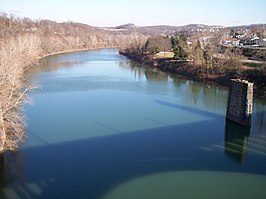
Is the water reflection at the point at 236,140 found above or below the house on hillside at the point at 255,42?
below

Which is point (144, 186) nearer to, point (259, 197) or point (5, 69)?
point (259, 197)

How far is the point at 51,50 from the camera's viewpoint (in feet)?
142

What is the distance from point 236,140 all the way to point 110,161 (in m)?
4.84

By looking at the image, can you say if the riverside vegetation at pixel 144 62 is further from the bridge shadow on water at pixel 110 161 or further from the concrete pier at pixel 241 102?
the concrete pier at pixel 241 102

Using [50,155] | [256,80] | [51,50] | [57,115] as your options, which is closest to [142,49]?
[51,50]

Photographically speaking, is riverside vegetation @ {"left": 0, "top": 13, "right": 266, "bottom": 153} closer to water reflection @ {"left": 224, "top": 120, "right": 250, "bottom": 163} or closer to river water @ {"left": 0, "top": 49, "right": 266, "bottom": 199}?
river water @ {"left": 0, "top": 49, "right": 266, "bottom": 199}

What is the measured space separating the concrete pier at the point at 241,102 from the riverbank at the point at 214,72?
5305mm

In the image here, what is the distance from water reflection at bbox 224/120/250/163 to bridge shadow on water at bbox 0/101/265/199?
0.34m

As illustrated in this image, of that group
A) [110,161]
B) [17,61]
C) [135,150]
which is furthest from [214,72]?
[110,161]

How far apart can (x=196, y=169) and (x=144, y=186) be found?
182 centimetres

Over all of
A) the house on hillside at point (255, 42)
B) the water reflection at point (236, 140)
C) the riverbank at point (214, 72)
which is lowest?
the water reflection at point (236, 140)

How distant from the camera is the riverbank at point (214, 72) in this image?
19.6 metres

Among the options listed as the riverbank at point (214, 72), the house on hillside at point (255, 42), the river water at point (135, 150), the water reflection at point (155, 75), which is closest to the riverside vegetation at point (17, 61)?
the river water at point (135, 150)

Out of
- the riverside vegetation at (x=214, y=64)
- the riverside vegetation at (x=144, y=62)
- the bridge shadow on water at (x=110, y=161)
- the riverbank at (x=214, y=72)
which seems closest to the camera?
the bridge shadow on water at (x=110, y=161)
